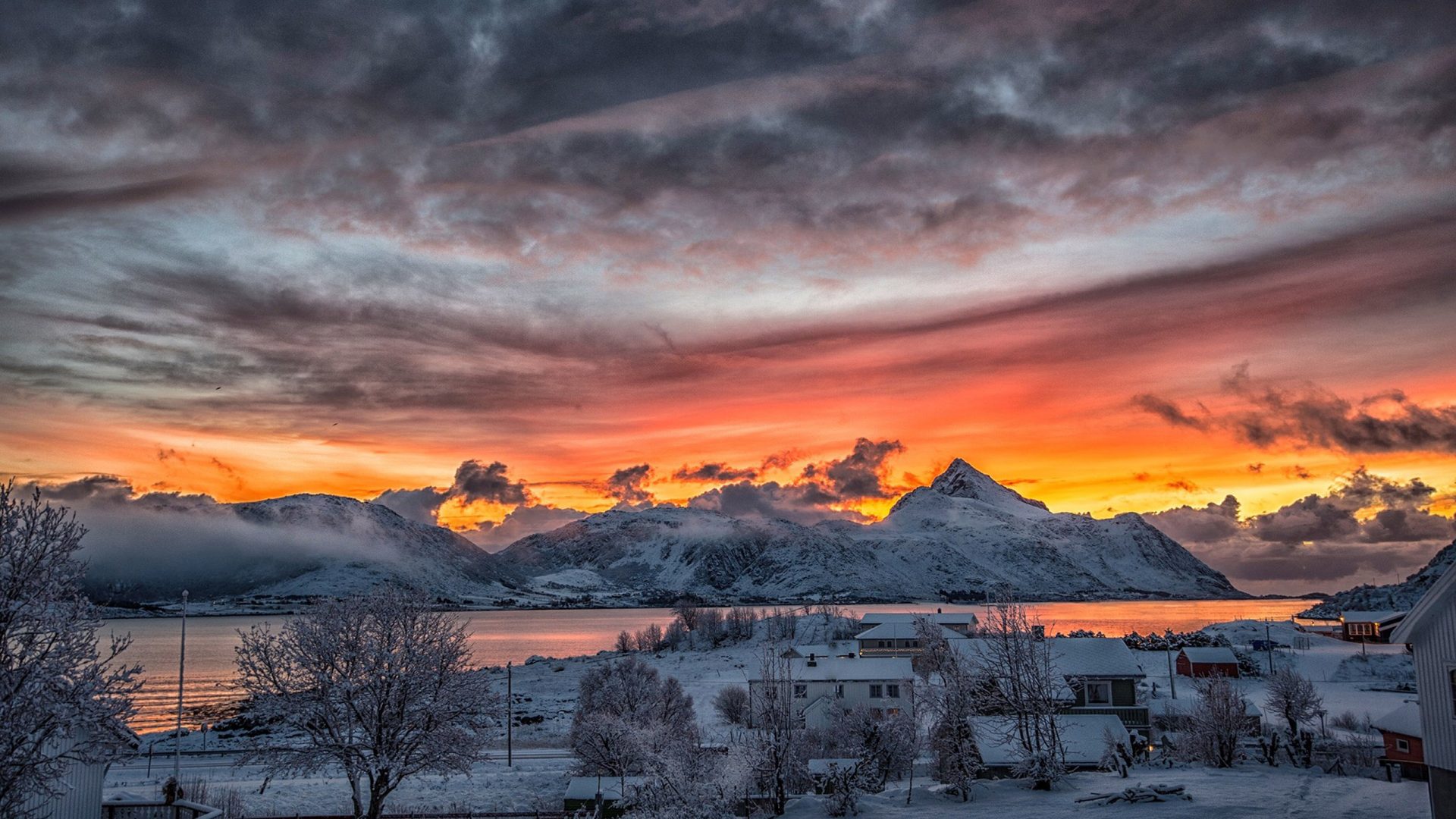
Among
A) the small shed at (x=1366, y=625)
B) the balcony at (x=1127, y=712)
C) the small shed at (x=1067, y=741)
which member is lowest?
the small shed at (x=1366, y=625)

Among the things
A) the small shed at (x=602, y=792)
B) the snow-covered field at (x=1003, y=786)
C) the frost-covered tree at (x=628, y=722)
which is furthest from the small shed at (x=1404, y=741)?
the small shed at (x=602, y=792)

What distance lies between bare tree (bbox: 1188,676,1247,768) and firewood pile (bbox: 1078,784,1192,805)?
17.8m

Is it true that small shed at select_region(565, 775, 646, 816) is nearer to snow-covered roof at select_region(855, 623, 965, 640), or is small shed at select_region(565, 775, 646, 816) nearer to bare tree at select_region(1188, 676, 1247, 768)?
bare tree at select_region(1188, 676, 1247, 768)

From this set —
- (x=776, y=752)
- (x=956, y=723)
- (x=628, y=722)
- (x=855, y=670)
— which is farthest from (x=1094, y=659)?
(x=776, y=752)

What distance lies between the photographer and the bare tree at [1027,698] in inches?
1474

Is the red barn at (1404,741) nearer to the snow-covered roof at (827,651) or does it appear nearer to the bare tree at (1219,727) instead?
the bare tree at (1219,727)

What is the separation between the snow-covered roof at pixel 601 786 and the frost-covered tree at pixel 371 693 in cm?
1064

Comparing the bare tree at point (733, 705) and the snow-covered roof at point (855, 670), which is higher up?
the snow-covered roof at point (855, 670)

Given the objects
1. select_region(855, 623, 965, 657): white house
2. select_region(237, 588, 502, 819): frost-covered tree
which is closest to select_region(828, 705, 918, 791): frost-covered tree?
select_region(237, 588, 502, 819): frost-covered tree

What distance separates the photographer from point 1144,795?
3042 cm

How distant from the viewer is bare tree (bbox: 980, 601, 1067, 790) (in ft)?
123

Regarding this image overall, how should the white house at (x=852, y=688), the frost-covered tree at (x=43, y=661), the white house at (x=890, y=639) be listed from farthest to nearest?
the white house at (x=890, y=639) → the white house at (x=852, y=688) → the frost-covered tree at (x=43, y=661)

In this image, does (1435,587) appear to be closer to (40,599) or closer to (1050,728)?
(1050,728)

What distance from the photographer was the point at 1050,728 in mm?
39750
